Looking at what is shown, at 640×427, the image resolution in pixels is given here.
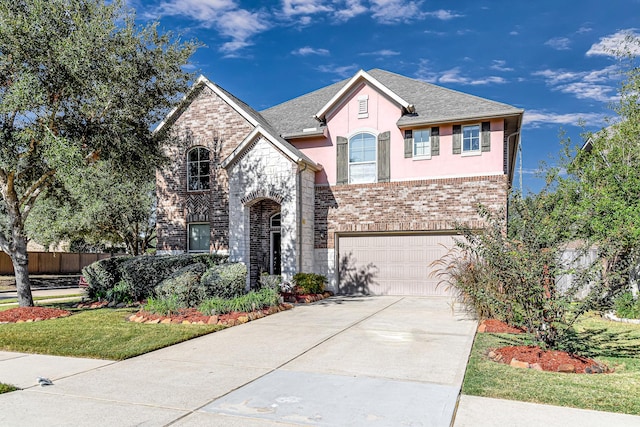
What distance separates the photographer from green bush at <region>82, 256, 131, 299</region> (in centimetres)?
1401

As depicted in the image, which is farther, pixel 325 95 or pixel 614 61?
pixel 325 95

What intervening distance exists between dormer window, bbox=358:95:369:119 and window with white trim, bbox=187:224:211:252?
7.29 m

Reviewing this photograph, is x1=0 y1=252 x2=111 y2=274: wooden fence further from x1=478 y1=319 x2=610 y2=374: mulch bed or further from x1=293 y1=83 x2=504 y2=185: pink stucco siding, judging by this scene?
x1=478 y1=319 x2=610 y2=374: mulch bed

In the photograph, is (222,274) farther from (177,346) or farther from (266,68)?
(266,68)

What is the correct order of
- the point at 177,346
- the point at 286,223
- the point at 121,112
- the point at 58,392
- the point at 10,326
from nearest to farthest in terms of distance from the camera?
the point at 58,392 → the point at 177,346 → the point at 10,326 → the point at 121,112 → the point at 286,223

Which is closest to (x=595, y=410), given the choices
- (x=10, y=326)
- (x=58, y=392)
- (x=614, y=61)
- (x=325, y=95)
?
(x=58, y=392)

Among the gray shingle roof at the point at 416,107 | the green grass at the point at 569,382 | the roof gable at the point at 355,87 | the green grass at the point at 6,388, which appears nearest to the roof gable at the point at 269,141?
the gray shingle roof at the point at 416,107

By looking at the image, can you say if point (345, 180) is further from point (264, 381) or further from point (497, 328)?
point (264, 381)

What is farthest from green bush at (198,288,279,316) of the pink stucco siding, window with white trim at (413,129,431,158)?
window with white trim at (413,129,431,158)

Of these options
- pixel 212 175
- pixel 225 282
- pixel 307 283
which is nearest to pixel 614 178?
pixel 307 283

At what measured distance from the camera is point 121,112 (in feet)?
38.5

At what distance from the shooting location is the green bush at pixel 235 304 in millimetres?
10703

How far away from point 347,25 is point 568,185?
31.0 feet

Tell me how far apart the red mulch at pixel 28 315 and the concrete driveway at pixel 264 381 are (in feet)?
13.3
